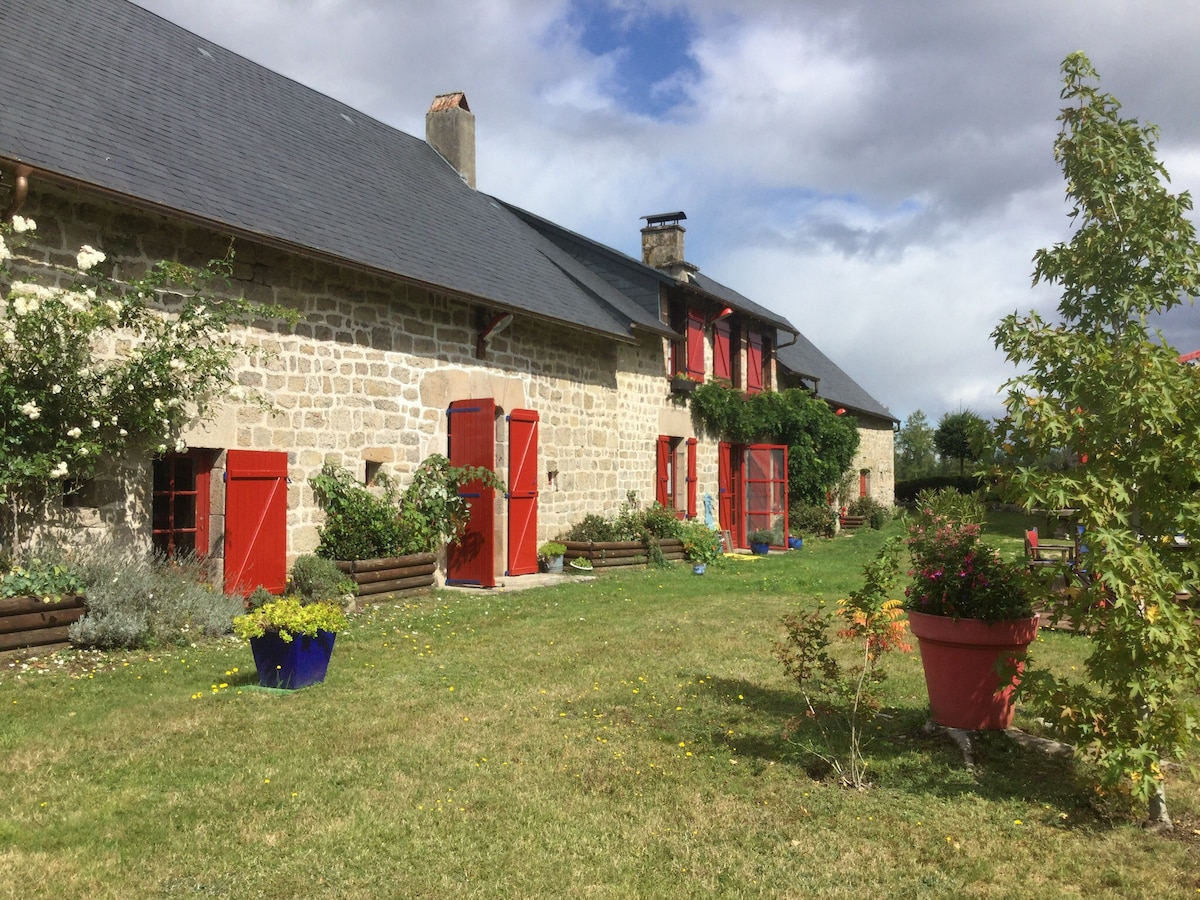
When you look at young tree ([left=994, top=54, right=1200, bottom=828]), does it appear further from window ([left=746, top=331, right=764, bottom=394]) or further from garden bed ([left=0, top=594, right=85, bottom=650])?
window ([left=746, top=331, right=764, bottom=394])

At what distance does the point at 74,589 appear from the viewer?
6.61 meters

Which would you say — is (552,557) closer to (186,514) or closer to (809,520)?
(186,514)

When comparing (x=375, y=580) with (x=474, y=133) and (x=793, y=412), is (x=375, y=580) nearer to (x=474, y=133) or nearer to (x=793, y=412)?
(x=474, y=133)

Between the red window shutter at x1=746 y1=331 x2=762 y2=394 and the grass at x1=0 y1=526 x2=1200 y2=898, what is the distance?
1359cm

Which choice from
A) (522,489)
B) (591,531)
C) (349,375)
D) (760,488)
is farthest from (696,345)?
(349,375)

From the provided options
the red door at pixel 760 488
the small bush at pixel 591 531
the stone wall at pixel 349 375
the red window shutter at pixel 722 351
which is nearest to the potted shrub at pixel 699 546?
the small bush at pixel 591 531

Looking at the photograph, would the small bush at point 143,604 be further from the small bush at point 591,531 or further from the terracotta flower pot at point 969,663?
the small bush at point 591,531

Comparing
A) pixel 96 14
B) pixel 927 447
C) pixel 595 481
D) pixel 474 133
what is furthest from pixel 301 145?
pixel 927 447

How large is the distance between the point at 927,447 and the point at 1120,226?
4560 cm

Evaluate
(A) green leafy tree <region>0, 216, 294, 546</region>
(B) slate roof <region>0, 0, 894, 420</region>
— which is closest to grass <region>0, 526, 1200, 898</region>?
(A) green leafy tree <region>0, 216, 294, 546</region>

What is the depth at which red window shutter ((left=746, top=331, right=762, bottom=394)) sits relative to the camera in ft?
64.5

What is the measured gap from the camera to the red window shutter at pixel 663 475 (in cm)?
1559

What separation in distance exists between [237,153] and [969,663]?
874cm

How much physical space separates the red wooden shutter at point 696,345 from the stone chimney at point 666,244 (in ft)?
7.50
